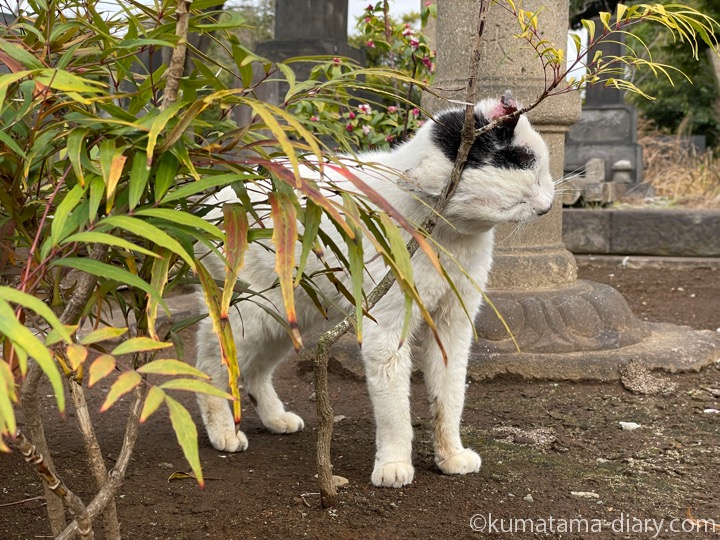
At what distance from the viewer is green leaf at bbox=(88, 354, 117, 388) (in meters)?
0.91

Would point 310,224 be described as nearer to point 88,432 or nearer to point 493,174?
point 88,432

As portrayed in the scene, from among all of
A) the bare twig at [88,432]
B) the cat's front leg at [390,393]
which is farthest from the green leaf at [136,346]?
the cat's front leg at [390,393]

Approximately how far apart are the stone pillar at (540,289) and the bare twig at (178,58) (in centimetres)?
223

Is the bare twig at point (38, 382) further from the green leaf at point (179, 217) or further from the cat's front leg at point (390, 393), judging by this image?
the cat's front leg at point (390, 393)

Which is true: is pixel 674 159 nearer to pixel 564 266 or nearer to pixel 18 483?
pixel 564 266

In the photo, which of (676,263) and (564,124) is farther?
(676,263)

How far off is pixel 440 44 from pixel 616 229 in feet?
11.4

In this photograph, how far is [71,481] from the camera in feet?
7.64

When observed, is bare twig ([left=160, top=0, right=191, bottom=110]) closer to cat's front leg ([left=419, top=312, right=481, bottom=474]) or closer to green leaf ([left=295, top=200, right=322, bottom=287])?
green leaf ([left=295, top=200, right=322, bottom=287])

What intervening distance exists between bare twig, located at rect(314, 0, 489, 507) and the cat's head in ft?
0.38

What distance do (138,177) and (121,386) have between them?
382 mm

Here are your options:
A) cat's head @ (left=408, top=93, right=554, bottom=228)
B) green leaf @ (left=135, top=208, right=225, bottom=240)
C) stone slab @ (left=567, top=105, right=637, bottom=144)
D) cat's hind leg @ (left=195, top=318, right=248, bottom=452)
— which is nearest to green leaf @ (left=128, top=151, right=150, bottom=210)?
green leaf @ (left=135, top=208, right=225, bottom=240)


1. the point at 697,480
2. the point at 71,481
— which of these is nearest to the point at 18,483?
the point at 71,481

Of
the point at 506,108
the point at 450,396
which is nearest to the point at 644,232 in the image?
the point at 450,396
